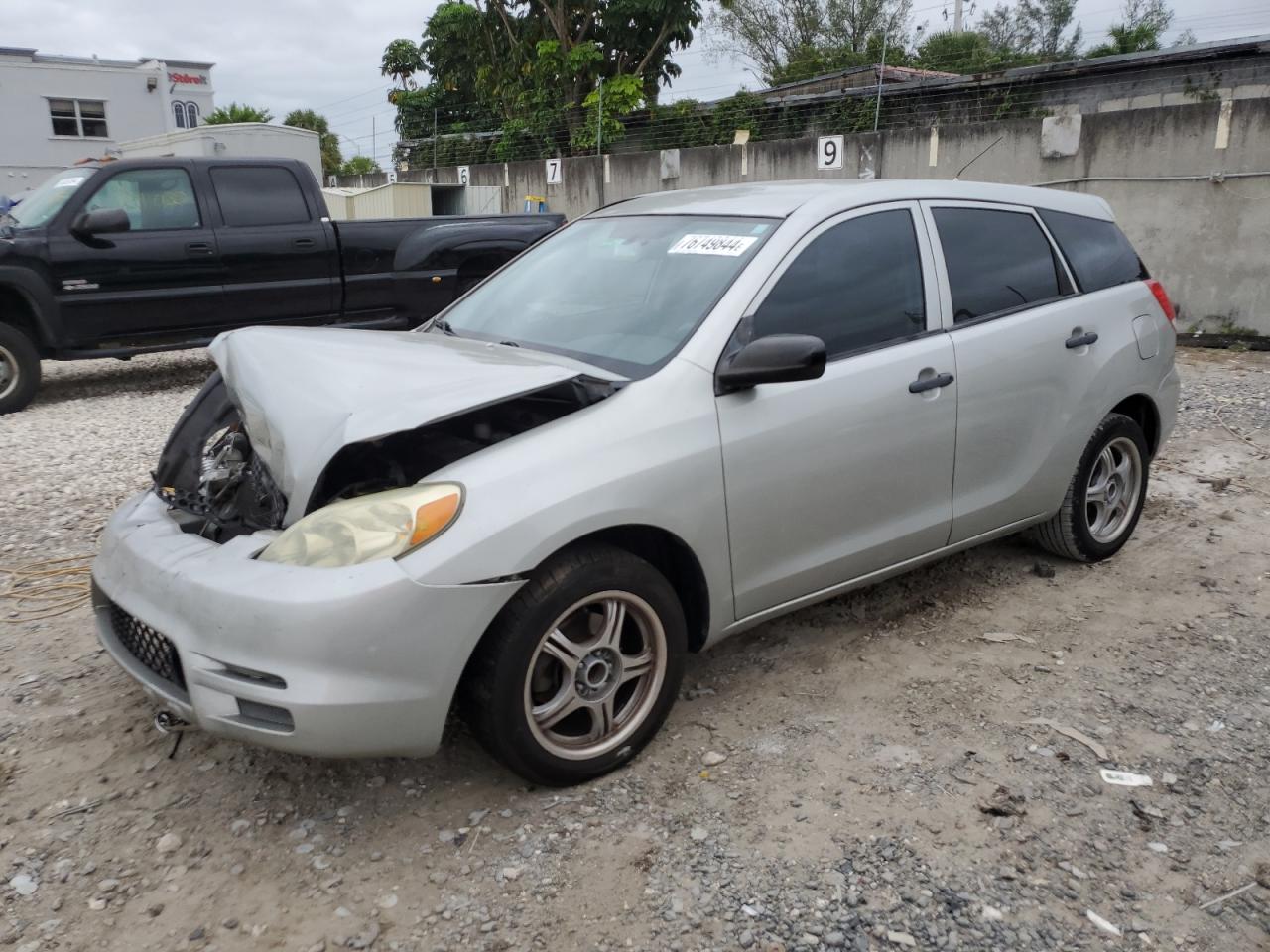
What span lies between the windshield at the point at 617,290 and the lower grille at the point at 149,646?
1.54 metres

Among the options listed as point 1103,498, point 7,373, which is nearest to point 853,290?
point 1103,498

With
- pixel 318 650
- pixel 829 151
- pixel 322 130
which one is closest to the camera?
pixel 318 650

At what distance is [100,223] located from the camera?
8008 millimetres

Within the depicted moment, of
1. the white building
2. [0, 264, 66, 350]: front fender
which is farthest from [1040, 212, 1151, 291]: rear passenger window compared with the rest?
the white building

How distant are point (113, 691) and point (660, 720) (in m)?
1.98

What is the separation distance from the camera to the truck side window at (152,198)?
8.35 metres

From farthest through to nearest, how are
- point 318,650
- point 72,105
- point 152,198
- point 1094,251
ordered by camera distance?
point 72,105
point 152,198
point 1094,251
point 318,650

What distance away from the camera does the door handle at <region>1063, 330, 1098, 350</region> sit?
165 inches

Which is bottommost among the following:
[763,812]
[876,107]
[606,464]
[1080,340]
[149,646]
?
[763,812]

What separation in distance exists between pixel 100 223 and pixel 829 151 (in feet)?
30.5

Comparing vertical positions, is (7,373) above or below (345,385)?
below

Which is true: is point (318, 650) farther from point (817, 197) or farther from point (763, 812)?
Result: point (817, 197)

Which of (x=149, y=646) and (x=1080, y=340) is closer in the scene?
(x=149, y=646)

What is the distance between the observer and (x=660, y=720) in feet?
10.3
